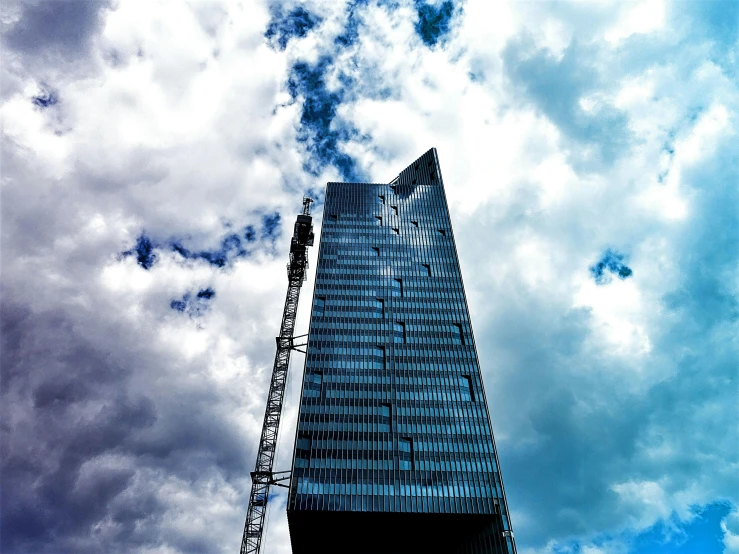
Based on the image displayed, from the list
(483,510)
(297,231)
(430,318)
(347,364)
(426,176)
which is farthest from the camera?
(426,176)

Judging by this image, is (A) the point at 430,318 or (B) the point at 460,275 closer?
(A) the point at 430,318

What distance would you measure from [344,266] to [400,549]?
59051 mm

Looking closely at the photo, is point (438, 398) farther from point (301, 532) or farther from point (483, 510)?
point (301, 532)

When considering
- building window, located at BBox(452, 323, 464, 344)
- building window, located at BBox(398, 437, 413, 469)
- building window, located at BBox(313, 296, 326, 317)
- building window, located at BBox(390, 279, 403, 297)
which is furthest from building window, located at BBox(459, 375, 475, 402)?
building window, located at BBox(313, 296, 326, 317)

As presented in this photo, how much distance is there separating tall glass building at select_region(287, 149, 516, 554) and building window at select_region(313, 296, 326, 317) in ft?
0.80

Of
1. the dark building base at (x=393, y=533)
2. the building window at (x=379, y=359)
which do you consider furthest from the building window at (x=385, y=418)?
the dark building base at (x=393, y=533)

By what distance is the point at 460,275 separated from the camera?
365 ft

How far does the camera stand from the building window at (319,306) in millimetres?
101312

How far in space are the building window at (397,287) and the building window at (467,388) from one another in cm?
2390

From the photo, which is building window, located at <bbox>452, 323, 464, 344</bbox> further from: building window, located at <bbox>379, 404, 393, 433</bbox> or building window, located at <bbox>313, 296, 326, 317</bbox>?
building window, located at <bbox>313, 296, 326, 317</bbox>

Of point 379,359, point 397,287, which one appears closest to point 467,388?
point 379,359

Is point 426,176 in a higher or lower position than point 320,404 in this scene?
higher

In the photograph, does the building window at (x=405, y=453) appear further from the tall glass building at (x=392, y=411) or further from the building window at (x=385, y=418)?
the building window at (x=385, y=418)

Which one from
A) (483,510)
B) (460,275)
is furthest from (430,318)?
(483,510)
